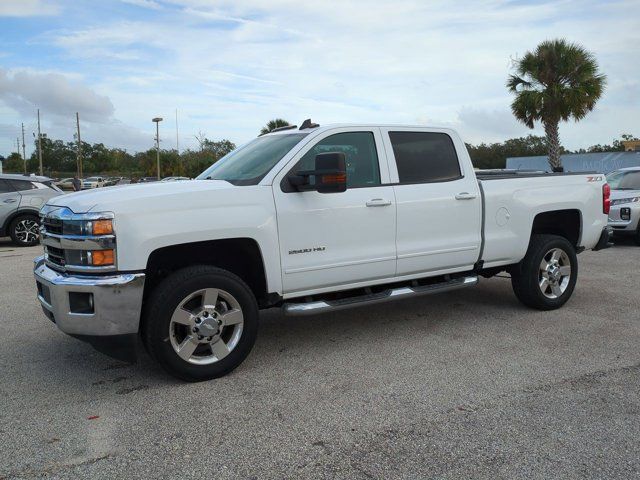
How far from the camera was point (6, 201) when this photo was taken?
12664mm

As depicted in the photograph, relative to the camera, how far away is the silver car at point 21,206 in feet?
41.7

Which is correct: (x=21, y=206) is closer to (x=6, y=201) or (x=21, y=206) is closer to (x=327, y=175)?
(x=6, y=201)

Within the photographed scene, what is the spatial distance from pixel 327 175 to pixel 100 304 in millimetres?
1850

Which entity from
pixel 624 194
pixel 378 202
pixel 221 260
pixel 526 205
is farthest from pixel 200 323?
pixel 624 194

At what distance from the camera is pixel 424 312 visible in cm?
630

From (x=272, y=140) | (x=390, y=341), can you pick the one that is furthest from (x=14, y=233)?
(x=390, y=341)

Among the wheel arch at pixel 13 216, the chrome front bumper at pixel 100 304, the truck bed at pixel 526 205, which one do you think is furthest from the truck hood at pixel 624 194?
the wheel arch at pixel 13 216

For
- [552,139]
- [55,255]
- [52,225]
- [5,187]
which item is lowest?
[55,255]

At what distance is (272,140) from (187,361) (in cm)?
220

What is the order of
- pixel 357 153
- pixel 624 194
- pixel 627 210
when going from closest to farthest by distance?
pixel 357 153 → pixel 627 210 → pixel 624 194

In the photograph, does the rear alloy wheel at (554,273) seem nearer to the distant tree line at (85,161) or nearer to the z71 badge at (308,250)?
the z71 badge at (308,250)

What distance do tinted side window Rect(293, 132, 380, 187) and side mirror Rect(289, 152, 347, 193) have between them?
1.42 feet

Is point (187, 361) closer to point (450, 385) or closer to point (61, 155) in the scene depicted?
point (450, 385)

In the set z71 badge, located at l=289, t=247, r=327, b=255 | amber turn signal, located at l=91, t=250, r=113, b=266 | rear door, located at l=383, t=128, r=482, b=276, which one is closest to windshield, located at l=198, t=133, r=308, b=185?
z71 badge, located at l=289, t=247, r=327, b=255
